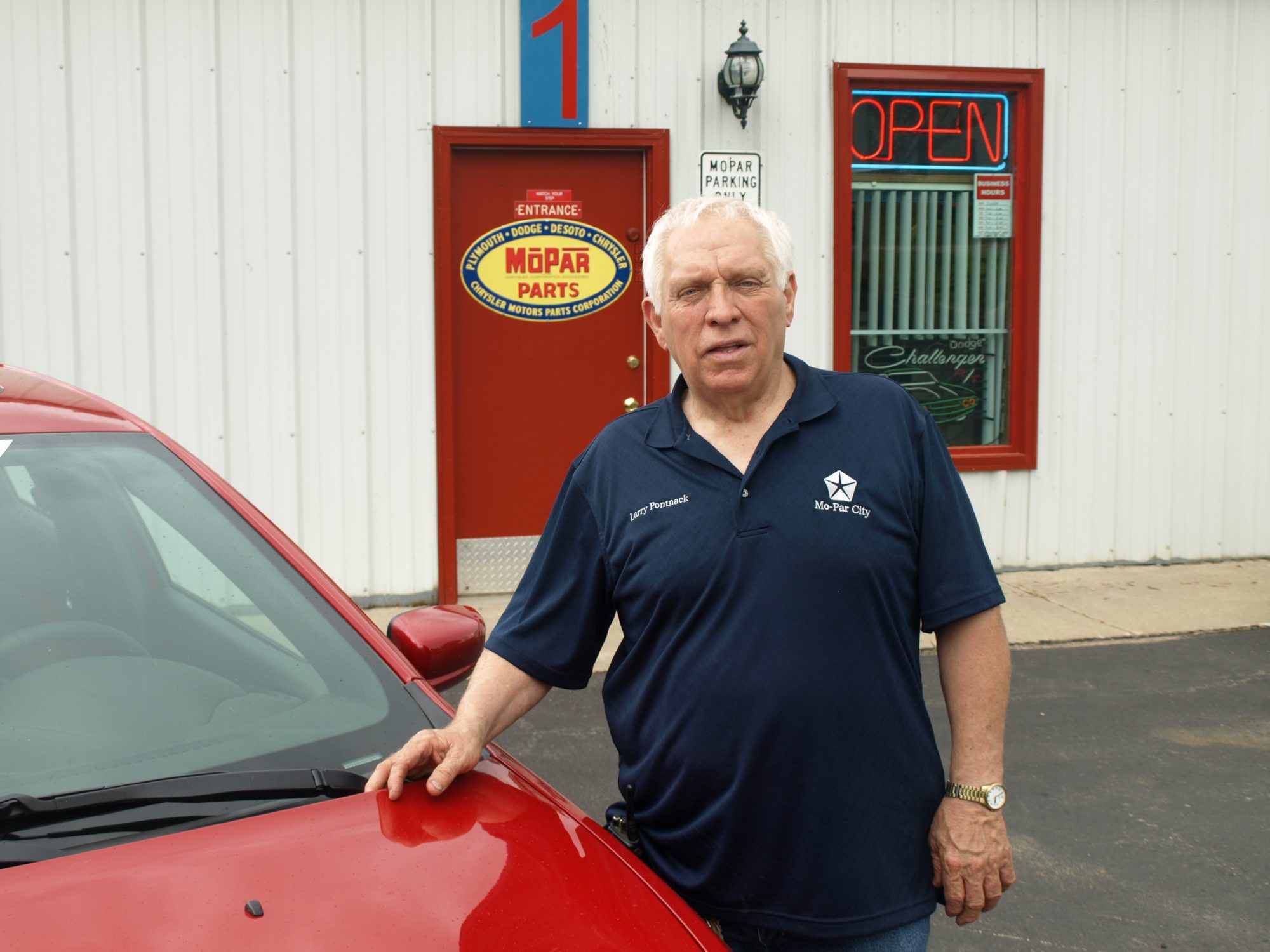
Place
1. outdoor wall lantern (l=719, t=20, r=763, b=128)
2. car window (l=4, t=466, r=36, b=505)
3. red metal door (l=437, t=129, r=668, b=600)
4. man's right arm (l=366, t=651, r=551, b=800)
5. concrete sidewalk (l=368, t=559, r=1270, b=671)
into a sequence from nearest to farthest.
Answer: man's right arm (l=366, t=651, r=551, b=800)
car window (l=4, t=466, r=36, b=505)
concrete sidewalk (l=368, t=559, r=1270, b=671)
outdoor wall lantern (l=719, t=20, r=763, b=128)
red metal door (l=437, t=129, r=668, b=600)

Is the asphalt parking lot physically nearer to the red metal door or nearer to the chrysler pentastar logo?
the red metal door

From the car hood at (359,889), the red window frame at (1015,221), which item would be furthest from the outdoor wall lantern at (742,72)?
the car hood at (359,889)

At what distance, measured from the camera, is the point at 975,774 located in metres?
2.03

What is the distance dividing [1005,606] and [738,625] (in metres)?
5.41

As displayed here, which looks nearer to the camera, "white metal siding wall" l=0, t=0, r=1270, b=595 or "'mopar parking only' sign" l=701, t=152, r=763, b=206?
"white metal siding wall" l=0, t=0, r=1270, b=595

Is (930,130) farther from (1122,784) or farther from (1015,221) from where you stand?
(1122,784)

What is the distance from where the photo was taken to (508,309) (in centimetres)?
714

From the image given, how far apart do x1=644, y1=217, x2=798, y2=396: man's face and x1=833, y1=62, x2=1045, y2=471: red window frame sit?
17.5ft

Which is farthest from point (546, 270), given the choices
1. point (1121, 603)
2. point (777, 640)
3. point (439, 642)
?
point (777, 640)

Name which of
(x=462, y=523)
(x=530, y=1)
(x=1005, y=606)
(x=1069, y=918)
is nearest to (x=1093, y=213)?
(x=1005, y=606)

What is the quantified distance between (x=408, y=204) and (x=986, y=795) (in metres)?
5.55

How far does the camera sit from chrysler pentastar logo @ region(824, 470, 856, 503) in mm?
1984

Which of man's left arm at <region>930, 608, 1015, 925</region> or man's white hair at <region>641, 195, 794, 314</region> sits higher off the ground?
man's white hair at <region>641, 195, 794, 314</region>

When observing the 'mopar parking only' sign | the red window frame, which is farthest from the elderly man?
the red window frame
